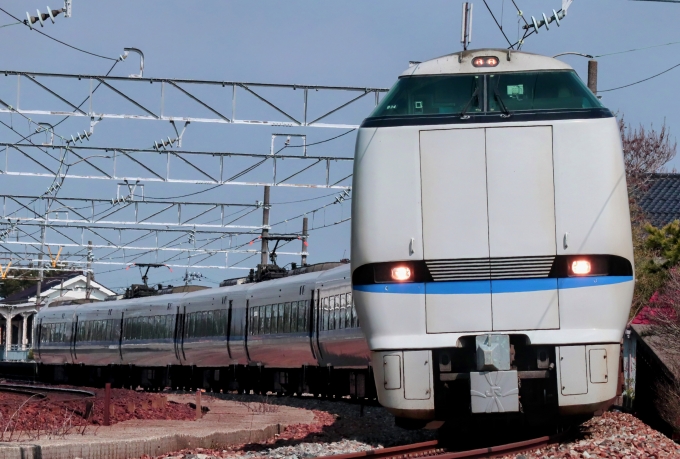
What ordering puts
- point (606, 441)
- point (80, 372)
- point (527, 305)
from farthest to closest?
1. point (80, 372)
2. point (606, 441)
3. point (527, 305)

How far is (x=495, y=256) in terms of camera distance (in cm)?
849

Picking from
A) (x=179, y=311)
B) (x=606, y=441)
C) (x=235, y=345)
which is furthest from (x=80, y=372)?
(x=606, y=441)

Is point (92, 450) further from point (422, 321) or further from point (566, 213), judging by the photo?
point (566, 213)

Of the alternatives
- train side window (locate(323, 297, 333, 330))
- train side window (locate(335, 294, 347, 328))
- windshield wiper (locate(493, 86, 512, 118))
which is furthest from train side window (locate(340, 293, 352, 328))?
windshield wiper (locate(493, 86, 512, 118))

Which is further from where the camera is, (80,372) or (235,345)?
(80,372)

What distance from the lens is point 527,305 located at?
8.38 meters

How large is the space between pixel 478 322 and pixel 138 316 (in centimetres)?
2678

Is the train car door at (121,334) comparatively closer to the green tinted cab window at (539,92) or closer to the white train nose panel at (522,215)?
the green tinted cab window at (539,92)

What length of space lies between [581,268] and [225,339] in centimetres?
1999

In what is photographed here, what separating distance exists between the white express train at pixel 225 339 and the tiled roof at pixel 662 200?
12.4 m

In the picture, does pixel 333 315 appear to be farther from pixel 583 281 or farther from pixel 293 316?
pixel 583 281

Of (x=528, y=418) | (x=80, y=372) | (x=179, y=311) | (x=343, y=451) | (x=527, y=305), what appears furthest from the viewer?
(x=80, y=372)

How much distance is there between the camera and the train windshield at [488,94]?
8922mm

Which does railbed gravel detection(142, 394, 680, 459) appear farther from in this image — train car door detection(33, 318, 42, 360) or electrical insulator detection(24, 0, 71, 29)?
train car door detection(33, 318, 42, 360)
